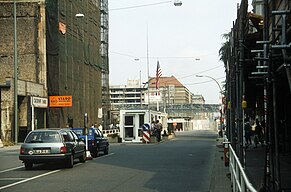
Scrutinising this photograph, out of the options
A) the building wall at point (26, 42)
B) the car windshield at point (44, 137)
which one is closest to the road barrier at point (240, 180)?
the car windshield at point (44, 137)

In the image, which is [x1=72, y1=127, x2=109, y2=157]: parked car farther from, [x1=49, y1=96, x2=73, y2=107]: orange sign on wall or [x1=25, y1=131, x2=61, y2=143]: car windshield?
[x1=49, y1=96, x2=73, y2=107]: orange sign on wall

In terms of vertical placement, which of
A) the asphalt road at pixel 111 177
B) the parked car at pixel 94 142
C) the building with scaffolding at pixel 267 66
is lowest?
the asphalt road at pixel 111 177

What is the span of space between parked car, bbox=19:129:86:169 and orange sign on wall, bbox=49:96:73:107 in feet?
97.3

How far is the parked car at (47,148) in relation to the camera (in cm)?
1847

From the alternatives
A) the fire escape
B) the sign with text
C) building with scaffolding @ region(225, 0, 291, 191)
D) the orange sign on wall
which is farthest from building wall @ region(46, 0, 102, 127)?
building with scaffolding @ region(225, 0, 291, 191)

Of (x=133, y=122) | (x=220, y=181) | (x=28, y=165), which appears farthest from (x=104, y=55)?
(x=220, y=181)

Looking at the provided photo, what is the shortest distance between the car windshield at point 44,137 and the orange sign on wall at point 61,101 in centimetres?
2988

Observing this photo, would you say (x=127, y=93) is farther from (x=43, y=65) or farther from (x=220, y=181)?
(x=220, y=181)

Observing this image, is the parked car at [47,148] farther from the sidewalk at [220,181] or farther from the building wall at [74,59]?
the building wall at [74,59]

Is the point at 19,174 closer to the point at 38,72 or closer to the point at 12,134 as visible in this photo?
the point at 12,134

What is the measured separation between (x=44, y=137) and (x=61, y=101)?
3040cm

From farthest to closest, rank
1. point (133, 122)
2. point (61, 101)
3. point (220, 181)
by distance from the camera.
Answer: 1. point (61, 101)
2. point (133, 122)
3. point (220, 181)

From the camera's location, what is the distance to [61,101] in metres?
49.3

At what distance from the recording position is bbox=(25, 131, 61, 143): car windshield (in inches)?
746
